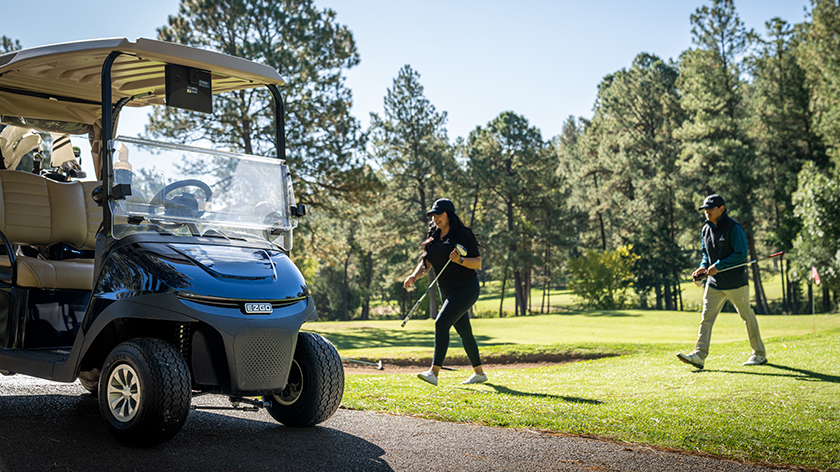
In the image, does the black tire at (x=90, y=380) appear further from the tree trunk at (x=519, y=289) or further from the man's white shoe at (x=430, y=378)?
the tree trunk at (x=519, y=289)

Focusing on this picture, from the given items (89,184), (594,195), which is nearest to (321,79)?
(89,184)

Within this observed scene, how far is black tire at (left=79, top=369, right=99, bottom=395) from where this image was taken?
564 centimetres

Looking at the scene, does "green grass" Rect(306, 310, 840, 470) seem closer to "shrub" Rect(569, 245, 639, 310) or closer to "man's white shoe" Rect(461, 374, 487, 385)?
"man's white shoe" Rect(461, 374, 487, 385)

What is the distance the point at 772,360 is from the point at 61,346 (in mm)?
8249

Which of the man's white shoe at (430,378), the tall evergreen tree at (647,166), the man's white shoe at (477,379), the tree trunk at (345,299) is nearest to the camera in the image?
the man's white shoe at (430,378)

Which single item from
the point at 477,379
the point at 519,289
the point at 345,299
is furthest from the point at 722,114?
the point at 477,379

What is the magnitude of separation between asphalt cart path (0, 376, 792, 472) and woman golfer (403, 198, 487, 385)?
2020mm

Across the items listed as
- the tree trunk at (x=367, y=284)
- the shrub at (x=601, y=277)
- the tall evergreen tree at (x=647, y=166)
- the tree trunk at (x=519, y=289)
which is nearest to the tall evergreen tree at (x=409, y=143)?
the tree trunk at (x=519, y=289)

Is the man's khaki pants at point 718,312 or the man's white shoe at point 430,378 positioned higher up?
the man's khaki pants at point 718,312

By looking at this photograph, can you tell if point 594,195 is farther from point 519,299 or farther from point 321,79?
point 321,79

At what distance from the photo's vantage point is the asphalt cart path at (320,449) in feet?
13.1

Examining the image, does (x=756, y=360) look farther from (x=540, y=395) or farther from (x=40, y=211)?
(x=40, y=211)

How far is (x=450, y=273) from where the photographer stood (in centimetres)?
755

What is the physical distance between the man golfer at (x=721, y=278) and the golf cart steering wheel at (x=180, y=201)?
6.01m
